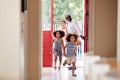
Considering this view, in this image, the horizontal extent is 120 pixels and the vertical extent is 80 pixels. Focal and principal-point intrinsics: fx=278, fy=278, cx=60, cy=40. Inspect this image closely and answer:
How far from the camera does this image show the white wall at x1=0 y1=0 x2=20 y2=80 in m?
3.26

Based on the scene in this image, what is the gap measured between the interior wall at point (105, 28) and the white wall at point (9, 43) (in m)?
2.86

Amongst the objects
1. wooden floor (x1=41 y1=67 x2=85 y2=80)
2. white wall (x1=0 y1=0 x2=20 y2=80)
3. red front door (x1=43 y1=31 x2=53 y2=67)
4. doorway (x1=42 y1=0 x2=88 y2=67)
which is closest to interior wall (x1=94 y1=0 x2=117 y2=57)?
wooden floor (x1=41 y1=67 x2=85 y2=80)

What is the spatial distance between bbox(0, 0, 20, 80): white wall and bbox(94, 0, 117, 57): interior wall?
113 inches

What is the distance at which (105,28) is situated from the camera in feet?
19.2

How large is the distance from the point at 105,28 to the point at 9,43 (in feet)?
9.95

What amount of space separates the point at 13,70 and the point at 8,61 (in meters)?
0.12

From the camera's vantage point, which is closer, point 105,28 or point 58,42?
point 105,28

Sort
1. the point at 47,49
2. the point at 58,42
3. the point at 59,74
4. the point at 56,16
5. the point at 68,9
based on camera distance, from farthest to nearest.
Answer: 1. the point at 68,9
2. the point at 56,16
3. the point at 47,49
4. the point at 58,42
5. the point at 59,74

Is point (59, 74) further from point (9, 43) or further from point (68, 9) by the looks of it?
point (9, 43)

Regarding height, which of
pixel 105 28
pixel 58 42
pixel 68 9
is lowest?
pixel 58 42

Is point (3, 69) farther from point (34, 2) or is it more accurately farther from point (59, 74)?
point (59, 74)

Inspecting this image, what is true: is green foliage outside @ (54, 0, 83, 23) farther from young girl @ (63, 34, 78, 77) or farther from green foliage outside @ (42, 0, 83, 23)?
young girl @ (63, 34, 78, 77)

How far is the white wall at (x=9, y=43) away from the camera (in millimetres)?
3264

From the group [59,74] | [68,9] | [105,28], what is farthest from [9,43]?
[68,9]
